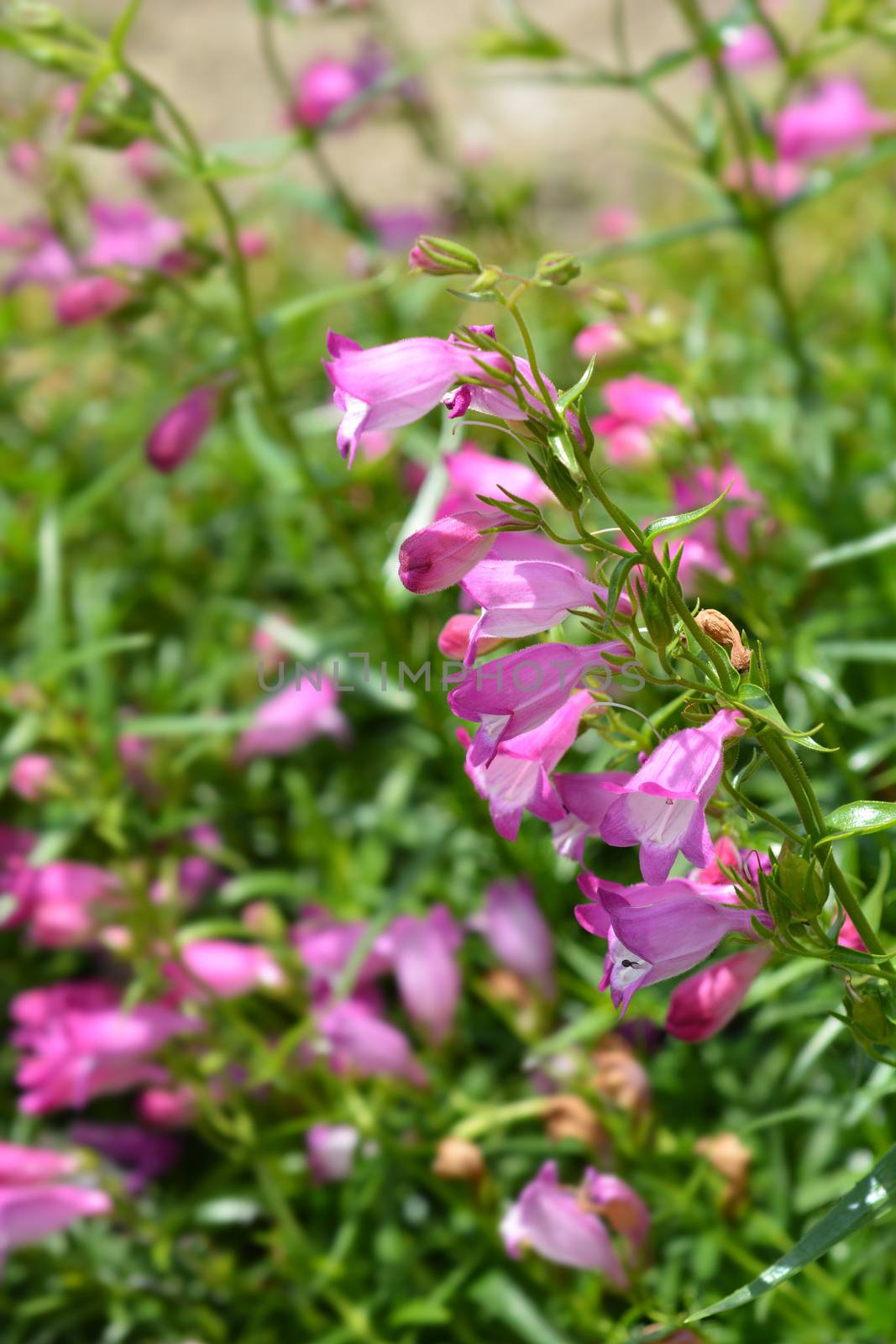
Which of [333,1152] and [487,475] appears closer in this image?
[487,475]

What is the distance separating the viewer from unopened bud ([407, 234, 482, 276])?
92 cm

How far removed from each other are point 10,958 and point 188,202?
361 cm

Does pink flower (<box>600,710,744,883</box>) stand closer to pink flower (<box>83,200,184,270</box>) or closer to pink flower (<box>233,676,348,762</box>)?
pink flower (<box>233,676,348,762</box>)

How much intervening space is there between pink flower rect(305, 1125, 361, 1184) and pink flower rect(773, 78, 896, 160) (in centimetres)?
236

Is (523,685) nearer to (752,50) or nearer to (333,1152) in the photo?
(333,1152)

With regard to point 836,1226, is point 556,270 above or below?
above

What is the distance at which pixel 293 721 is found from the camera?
232 centimetres

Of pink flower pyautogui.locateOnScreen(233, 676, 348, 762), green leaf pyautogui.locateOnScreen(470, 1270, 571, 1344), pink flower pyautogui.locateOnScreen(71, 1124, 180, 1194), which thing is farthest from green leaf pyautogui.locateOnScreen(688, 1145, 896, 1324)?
pink flower pyautogui.locateOnScreen(233, 676, 348, 762)

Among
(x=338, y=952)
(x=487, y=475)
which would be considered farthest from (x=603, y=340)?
(x=338, y=952)

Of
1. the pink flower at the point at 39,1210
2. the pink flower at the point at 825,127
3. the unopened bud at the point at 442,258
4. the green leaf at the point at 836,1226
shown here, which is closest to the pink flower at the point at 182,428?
the pink flower at the point at 39,1210

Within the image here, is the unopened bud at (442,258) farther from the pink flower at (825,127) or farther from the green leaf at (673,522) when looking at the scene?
the pink flower at (825,127)

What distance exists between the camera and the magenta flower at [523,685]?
897mm

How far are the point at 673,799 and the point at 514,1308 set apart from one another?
1008mm

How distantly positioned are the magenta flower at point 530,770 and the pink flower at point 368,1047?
2.87 feet
